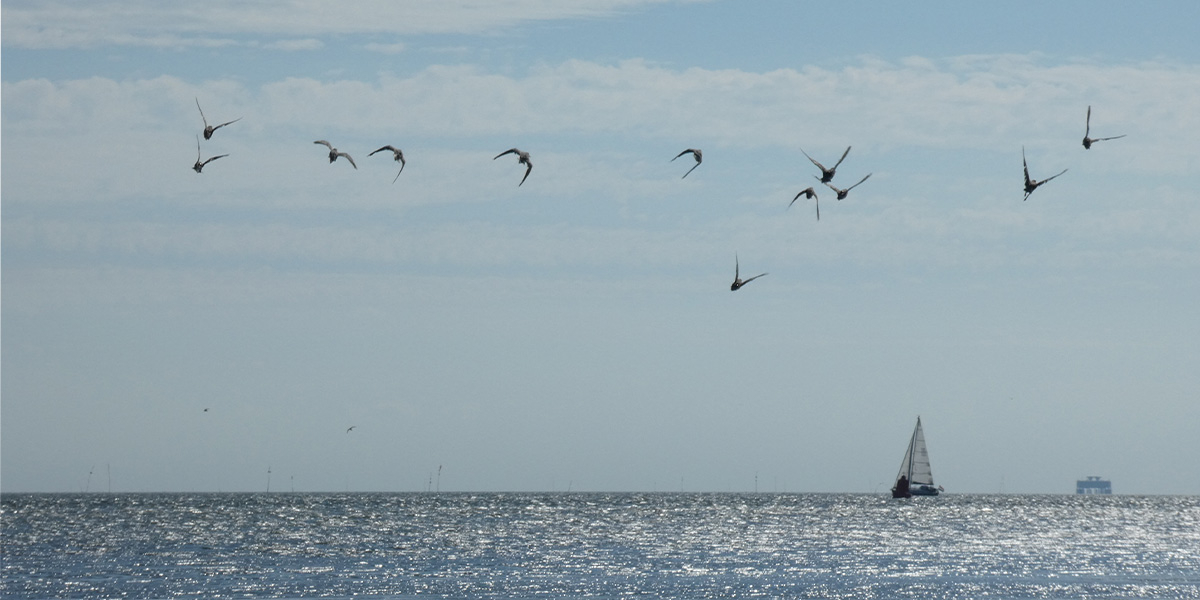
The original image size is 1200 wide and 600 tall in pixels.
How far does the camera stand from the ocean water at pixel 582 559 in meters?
80.8

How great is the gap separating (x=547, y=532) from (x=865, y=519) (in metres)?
54.3

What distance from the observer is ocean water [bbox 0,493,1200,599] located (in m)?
80.8

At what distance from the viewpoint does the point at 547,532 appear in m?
143

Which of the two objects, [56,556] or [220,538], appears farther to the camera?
[220,538]

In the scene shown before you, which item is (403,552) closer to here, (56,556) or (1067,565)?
(56,556)

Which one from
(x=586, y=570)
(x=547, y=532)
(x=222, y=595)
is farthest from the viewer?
(x=547, y=532)

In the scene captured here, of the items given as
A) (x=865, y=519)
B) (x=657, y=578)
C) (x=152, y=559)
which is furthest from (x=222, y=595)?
(x=865, y=519)

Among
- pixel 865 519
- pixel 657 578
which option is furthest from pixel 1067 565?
pixel 865 519

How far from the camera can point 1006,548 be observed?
125 m

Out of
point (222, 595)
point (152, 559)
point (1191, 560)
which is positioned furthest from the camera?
point (1191, 560)

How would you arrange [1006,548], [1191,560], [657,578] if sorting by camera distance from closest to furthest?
[657,578]
[1191,560]
[1006,548]

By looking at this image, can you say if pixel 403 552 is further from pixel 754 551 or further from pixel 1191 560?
pixel 1191 560

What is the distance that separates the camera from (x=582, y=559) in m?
103

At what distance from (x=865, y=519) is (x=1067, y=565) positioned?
8163 centimetres
